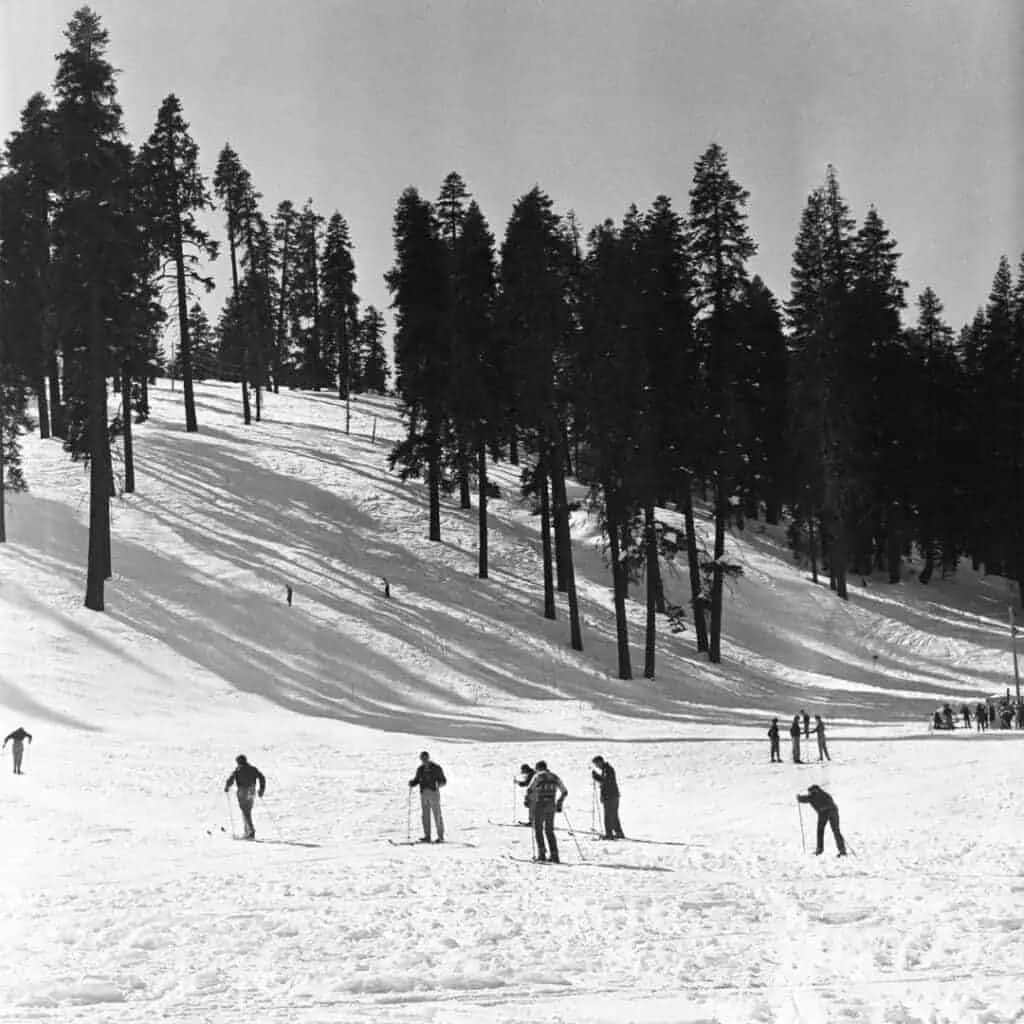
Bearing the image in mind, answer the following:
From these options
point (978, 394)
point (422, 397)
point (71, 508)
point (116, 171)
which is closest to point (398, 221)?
point (422, 397)

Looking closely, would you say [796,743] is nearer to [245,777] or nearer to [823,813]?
[823,813]

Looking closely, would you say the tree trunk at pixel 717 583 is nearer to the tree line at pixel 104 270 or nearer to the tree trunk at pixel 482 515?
the tree trunk at pixel 482 515

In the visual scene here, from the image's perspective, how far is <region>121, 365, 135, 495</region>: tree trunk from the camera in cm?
4038

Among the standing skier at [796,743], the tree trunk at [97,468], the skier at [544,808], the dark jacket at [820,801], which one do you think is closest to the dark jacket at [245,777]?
the skier at [544,808]

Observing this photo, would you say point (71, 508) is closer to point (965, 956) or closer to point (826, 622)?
point (826, 622)

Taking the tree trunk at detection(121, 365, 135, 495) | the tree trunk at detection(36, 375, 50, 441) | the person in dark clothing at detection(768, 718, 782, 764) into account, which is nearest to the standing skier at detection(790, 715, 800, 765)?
the person in dark clothing at detection(768, 718, 782, 764)

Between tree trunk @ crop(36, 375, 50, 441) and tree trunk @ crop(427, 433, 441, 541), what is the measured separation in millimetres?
19193

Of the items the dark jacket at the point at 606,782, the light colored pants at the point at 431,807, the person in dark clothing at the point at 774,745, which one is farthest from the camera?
the person in dark clothing at the point at 774,745

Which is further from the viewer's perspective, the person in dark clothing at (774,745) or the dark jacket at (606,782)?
the person in dark clothing at (774,745)

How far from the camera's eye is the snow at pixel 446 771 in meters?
9.22

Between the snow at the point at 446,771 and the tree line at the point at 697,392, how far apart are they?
9.98ft

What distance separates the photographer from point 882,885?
1307 cm

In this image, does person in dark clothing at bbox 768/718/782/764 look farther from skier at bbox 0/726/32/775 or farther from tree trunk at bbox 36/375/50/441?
tree trunk at bbox 36/375/50/441

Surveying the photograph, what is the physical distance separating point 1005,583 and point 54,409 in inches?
1934
